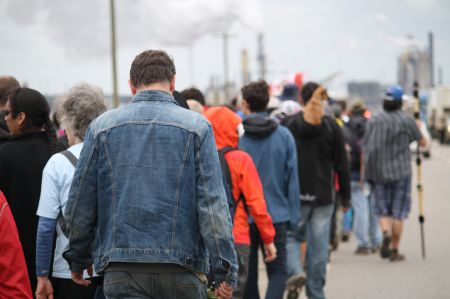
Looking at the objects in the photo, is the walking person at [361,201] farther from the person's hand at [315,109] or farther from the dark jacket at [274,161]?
the dark jacket at [274,161]

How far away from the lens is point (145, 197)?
4.04 m

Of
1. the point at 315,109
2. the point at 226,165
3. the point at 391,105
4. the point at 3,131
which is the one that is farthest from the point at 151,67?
the point at 391,105

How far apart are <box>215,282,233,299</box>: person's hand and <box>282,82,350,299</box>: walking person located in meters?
3.91

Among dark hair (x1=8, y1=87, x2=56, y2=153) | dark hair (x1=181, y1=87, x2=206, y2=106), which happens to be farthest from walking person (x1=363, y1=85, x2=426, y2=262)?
dark hair (x1=8, y1=87, x2=56, y2=153)

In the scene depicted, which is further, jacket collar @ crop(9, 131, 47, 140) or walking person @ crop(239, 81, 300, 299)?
walking person @ crop(239, 81, 300, 299)

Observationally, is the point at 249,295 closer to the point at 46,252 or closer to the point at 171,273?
the point at 46,252

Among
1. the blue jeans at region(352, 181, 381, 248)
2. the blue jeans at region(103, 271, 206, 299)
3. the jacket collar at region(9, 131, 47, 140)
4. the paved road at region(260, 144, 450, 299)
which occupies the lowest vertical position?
the paved road at region(260, 144, 450, 299)

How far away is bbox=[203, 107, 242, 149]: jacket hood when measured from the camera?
6.35 metres

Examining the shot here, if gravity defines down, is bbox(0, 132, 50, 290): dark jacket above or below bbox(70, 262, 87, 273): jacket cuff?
above

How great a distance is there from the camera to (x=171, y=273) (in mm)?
4078

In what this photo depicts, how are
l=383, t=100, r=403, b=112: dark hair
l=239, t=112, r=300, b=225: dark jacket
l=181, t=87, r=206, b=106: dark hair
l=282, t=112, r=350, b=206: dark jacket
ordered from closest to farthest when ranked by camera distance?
l=239, t=112, r=300, b=225: dark jacket < l=282, t=112, r=350, b=206: dark jacket < l=181, t=87, r=206, b=106: dark hair < l=383, t=100, r=403, b=112: dark hair

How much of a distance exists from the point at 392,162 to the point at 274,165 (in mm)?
3977

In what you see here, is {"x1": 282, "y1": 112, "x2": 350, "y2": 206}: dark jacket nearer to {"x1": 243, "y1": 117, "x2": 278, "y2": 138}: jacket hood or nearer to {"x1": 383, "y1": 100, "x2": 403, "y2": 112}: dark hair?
{"x1": 243, "y1": 117, "x2": 278, "y2": 138}: jacket hood

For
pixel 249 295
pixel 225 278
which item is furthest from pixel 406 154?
pixel 225 278
